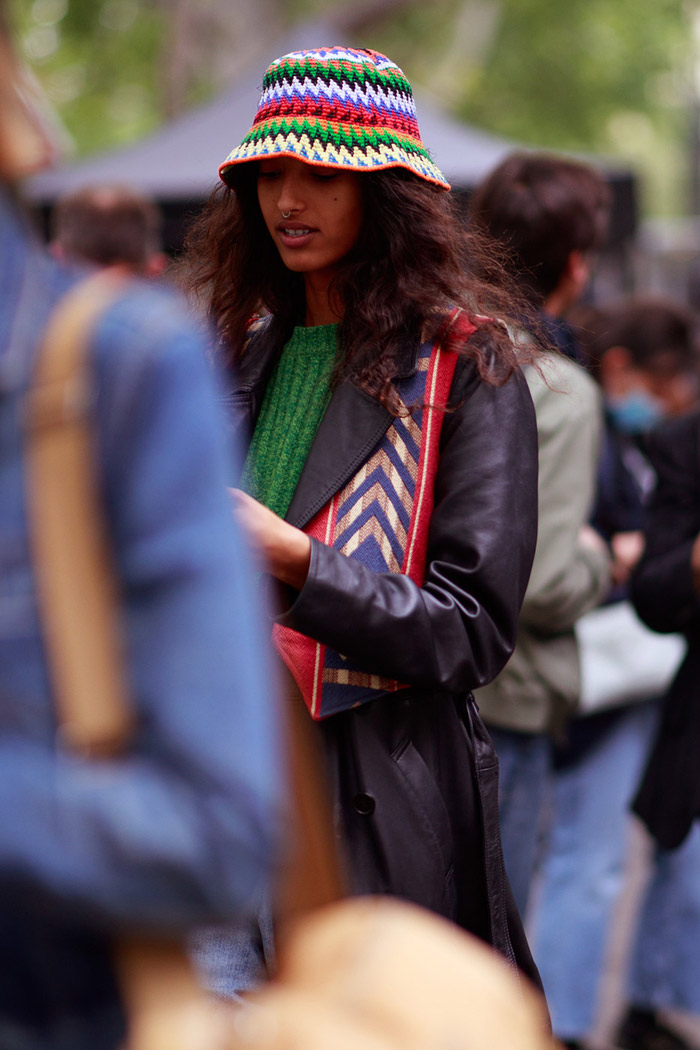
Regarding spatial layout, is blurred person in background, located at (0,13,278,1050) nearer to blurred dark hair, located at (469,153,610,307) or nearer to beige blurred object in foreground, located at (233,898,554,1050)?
beige blurred object in foreground, located at (233,898,554,1050)

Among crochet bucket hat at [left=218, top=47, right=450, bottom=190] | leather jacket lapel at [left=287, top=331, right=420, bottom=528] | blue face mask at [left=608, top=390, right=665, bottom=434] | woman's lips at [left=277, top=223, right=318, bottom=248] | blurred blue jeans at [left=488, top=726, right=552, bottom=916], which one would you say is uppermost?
crochet bucket hat at [left=218, top=47, right=450, bottom=190]

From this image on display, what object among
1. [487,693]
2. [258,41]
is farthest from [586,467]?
[258,41]

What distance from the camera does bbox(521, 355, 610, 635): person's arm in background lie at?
3109 mm

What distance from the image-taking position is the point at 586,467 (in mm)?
3201

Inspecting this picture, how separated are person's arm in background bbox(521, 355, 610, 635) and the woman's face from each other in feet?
2.98

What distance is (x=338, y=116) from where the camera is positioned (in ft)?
7.11

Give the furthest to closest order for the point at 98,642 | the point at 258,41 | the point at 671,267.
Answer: the point at 671,267, the point at 258,41, the point at 98,642

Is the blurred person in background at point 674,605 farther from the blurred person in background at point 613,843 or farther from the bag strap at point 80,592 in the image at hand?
the bag strap at point 80,592

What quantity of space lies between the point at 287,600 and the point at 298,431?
353 mm

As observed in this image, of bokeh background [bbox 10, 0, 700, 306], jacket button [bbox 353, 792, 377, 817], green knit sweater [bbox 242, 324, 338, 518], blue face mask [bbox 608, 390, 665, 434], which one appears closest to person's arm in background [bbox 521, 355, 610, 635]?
green knit sweater [bbox 242, 324, 338, 518]

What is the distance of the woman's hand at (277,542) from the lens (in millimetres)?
1844

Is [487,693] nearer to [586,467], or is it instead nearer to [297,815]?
[586,467]

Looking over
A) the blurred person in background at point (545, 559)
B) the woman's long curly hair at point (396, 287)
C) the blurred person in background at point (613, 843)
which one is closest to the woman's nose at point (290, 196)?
the woman's long curly hair at point (396, 287)

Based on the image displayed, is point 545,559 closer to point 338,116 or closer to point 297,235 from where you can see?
point 297,235
